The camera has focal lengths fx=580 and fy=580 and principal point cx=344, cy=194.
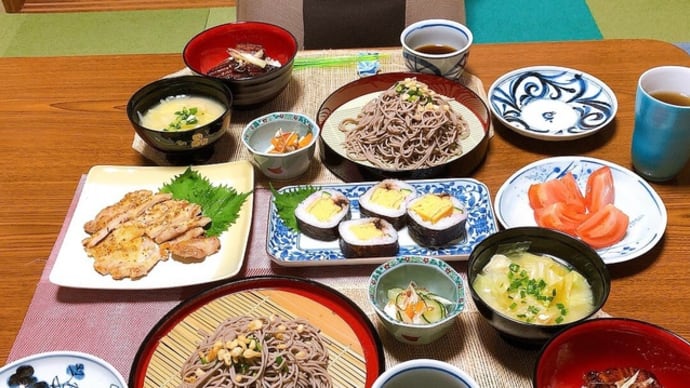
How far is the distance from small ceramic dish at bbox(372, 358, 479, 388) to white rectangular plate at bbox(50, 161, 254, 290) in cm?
54

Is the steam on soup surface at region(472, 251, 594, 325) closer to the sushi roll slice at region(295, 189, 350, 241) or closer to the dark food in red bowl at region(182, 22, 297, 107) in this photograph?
the sushi roll slice at region(295, 189, 350, 241)

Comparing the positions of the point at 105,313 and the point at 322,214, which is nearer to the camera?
the point at 105,313

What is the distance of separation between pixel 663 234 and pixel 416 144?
74 centimetres

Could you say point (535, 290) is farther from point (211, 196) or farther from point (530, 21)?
point (530, 21)

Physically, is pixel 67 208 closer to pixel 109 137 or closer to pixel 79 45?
pixel 109 137

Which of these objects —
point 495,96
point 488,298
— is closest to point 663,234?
point 488,298

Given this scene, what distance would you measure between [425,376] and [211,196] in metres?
0.89

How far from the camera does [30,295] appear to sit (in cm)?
149

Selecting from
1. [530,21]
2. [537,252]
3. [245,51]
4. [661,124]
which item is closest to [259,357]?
[537,252]

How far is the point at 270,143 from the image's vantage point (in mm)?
1908

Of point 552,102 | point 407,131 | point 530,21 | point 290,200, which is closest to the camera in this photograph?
point 290,200

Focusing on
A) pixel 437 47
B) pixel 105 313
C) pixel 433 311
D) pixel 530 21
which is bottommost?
pixel 530 21

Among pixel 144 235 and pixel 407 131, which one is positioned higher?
pixel 407 131

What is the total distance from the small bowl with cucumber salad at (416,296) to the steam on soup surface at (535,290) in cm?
7
